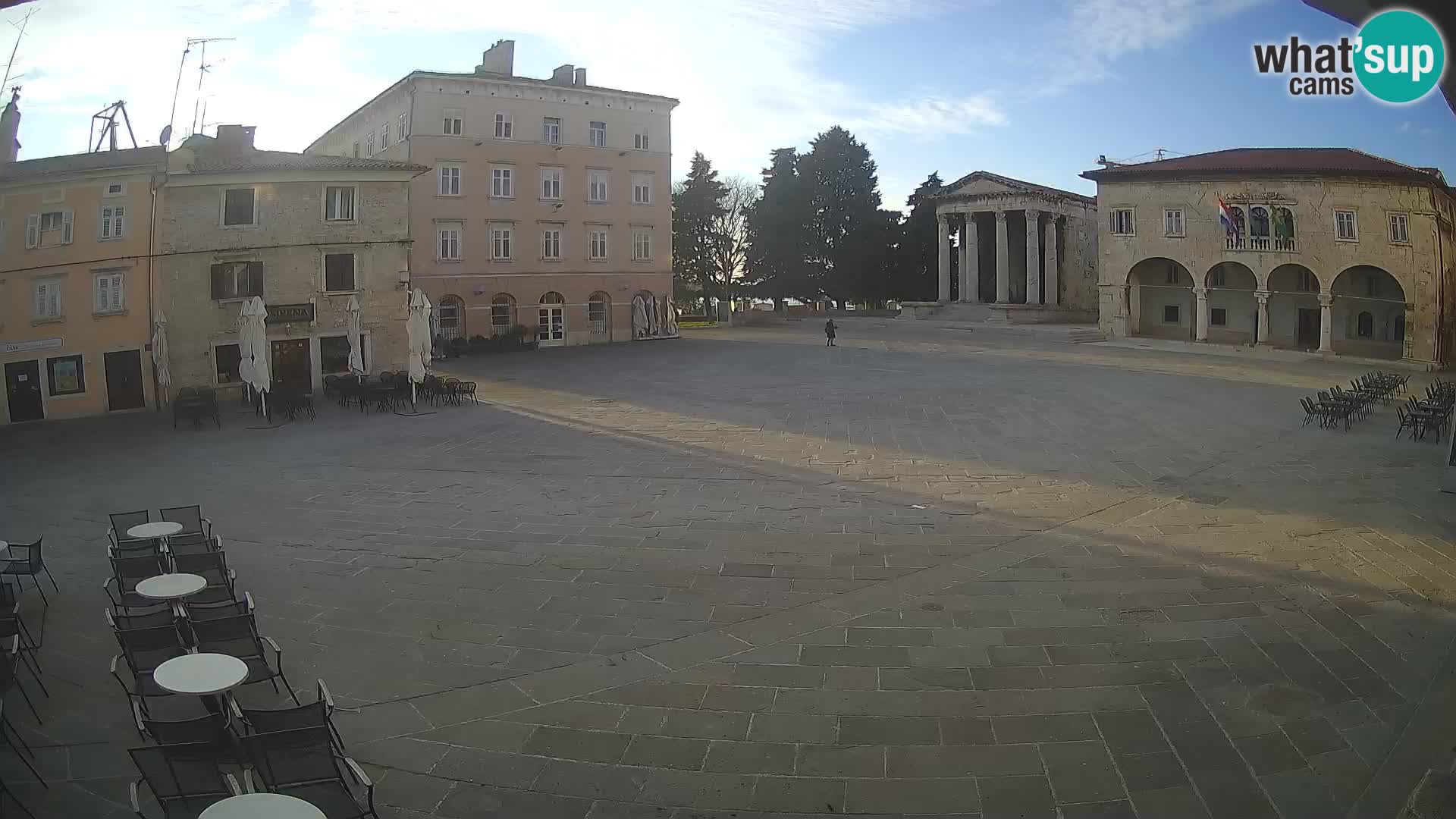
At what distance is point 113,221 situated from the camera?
20.6 metres

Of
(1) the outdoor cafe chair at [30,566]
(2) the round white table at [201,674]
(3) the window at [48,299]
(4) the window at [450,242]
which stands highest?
(4) the window at [450,242]

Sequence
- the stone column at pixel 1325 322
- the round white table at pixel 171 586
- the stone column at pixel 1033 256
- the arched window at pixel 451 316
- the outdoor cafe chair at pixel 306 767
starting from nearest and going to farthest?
the outdoor cafe chair at pixel 306 767, the round white table at pixel 171 586, the stone column at pixel 1325 322, the arched window at pixel 451 316, the stone column at pixel 1033 256

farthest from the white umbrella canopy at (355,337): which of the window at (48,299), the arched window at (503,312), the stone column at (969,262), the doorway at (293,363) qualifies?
the stone column at (969,262)

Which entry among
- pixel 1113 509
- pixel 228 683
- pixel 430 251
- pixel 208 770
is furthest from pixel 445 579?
pixel 430 251

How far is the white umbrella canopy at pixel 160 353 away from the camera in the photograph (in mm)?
21828

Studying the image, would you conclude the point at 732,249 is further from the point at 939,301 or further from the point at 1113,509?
the point at 1113,509

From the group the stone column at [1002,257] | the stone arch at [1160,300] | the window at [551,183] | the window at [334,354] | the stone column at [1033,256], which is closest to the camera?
the window at [334,354]

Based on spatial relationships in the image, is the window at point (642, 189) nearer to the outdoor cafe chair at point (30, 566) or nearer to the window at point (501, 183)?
the window at point (501, 183)

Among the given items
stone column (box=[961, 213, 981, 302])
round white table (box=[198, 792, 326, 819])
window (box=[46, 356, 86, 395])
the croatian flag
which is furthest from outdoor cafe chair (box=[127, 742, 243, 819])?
stone column (box=[961, 213, 981, 302])

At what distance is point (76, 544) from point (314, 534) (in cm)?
281

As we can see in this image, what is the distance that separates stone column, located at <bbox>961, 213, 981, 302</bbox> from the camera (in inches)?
2235

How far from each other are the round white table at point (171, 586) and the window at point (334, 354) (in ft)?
63.0

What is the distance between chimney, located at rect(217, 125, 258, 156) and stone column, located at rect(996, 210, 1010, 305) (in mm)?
41425

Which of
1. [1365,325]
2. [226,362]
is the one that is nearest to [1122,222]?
[1365,325]
